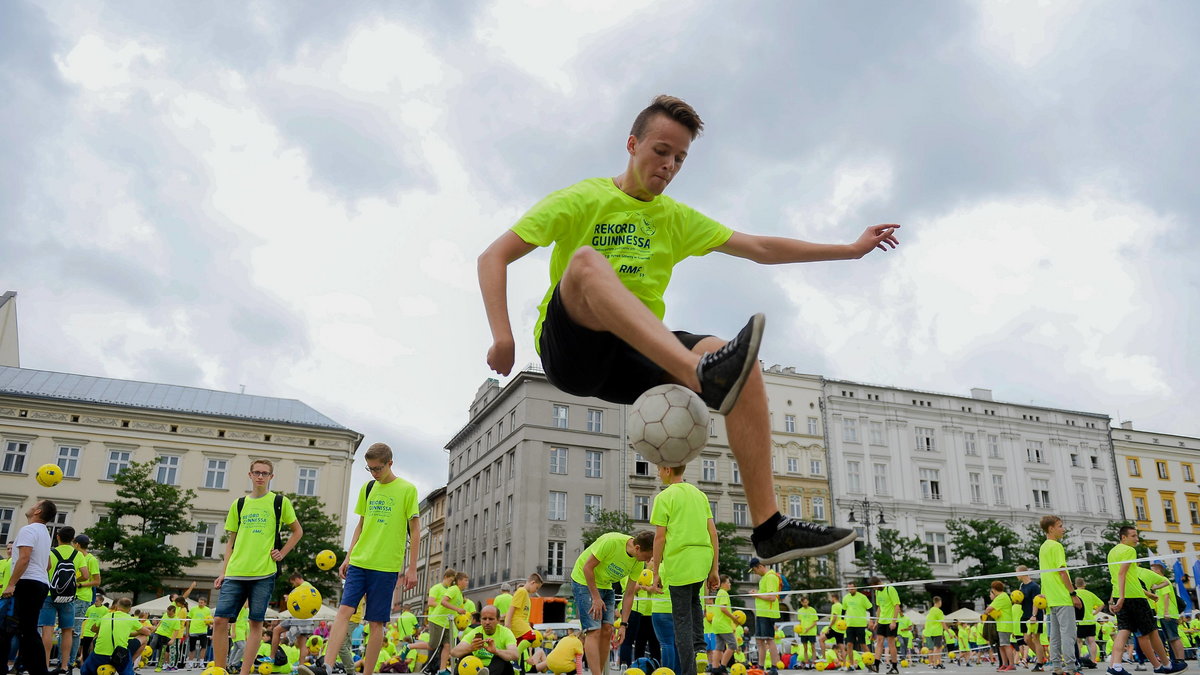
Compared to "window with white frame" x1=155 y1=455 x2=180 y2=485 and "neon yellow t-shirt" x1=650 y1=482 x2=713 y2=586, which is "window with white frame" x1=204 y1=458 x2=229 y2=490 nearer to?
"window with white frame" x1=155 y1=455 x2=180 y2=485

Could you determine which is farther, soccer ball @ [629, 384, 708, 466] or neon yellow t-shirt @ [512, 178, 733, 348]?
neon yellow t-shirt @ [512, 178, 733, 348]

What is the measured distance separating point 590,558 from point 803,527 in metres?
6.10

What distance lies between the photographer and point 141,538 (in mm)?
36531

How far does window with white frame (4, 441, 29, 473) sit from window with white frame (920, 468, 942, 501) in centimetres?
5592

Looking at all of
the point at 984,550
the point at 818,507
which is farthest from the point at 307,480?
the point at 984,550

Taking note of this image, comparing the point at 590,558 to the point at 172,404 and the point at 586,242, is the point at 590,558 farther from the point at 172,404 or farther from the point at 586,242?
the point at 172,404

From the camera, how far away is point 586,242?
4.19m

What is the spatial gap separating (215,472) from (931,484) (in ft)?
154

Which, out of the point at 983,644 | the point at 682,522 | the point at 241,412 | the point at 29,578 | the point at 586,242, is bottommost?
the point at 983,644

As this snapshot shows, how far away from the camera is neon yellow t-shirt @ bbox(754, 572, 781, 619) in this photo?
12605 millimetres

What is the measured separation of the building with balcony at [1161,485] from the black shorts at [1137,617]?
191 ft

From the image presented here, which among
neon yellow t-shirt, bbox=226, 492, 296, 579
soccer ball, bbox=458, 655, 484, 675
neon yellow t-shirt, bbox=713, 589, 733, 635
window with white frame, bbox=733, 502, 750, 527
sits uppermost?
window with white frame, bbox=733, 502, 750, 527

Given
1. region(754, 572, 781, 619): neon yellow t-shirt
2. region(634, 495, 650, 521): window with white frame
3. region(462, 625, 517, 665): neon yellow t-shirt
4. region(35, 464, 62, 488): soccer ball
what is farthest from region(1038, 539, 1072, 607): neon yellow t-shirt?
region(634, 495, 650, 521): window with white frame

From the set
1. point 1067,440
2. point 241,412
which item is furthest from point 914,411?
point 241,412
